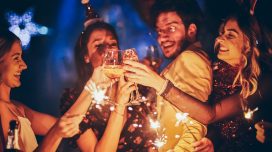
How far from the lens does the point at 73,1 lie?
205 inches

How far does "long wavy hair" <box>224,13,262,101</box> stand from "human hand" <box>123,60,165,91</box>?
1.11 metres

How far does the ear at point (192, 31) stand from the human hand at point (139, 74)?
3.06ft

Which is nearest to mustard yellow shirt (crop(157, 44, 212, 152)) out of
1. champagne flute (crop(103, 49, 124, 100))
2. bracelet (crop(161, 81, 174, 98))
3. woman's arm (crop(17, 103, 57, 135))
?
bracelet (crop(161, 81, 174, 98))

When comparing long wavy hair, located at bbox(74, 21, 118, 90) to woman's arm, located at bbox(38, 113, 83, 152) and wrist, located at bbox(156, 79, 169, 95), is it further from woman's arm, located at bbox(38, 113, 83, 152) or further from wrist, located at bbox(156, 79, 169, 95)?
wrist, located at bbox(156, 79, 169, 95)

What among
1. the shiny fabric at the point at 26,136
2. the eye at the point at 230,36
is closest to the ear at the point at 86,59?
the shiny fabric at the point at 26,136

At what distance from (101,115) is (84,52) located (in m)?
0.89

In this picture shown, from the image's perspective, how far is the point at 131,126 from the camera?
480 cm

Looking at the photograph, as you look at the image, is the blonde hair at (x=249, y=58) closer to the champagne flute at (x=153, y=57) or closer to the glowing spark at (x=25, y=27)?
the champagne flute at (x=153, y=57)

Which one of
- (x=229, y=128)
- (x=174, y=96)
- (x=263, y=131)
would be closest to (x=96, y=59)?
(x=174, y=96)

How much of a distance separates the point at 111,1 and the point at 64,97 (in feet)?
4.87

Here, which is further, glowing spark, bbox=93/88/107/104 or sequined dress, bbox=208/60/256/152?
glowing spark, bbox=93/88/107/104

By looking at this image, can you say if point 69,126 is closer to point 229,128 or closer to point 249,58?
point 229,128

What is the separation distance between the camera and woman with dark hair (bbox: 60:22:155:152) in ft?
14.7

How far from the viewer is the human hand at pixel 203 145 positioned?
4.12m
